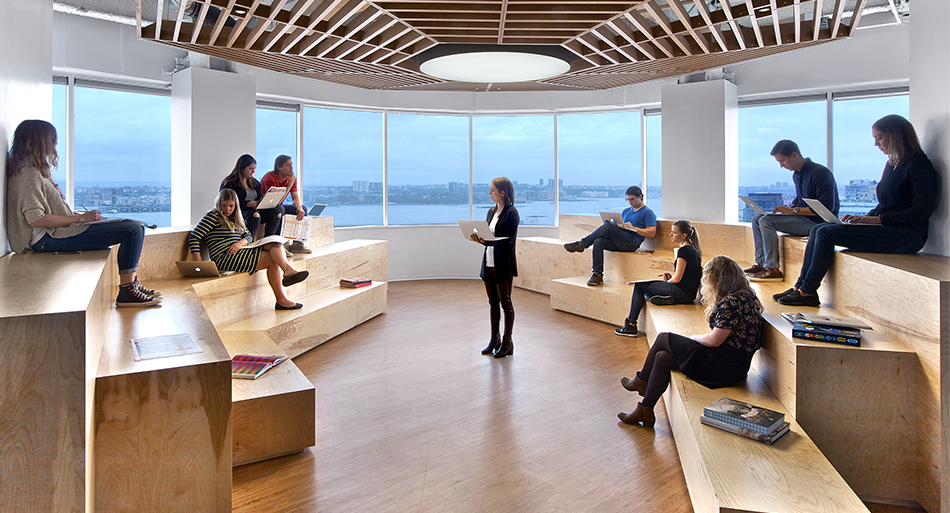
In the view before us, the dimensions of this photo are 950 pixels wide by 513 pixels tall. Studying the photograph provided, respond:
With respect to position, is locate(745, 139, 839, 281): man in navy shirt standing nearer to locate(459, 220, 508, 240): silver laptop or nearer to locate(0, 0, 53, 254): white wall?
locate(459, 220, 508, 240): silver laptop

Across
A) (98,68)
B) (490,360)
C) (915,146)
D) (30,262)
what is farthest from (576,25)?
(98,68)

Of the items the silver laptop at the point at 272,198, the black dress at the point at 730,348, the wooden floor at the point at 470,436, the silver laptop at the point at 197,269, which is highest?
the silver laptop at the point at 272,198

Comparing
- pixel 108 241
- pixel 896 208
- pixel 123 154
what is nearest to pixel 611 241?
pixel 896 208

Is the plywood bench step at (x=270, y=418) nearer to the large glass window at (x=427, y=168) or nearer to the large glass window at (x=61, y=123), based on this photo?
the large glass window at (x=61, y=123)

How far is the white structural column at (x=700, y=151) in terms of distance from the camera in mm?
7531

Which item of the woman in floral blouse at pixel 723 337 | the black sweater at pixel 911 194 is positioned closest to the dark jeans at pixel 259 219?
the woman in floral blouse at pixel 723 337

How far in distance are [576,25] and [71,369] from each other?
159 inches

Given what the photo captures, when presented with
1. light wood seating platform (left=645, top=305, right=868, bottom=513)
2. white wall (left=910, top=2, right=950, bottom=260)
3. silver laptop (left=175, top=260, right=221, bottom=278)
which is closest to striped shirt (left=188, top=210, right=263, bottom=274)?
silver laptop (left=175, top=260, right=221, bottom=278)

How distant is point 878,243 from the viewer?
11.7 ft

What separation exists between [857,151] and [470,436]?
266 inches

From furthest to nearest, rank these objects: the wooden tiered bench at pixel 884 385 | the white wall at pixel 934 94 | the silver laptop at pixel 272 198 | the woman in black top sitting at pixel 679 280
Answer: the silver laptop at pixel 272 198 < the woman in black top sitting at pixel 679 280 < the white wall at pixel 934 94 < the wooden tiered bench at pixel 884 385

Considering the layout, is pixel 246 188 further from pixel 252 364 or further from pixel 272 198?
pixel 252 364

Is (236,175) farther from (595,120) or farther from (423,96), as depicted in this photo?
Answer: (595,120)

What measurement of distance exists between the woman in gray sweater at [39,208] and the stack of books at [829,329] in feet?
14.0
